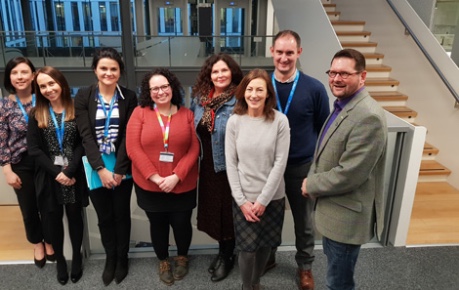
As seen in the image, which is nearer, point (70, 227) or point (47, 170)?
point (47, 170)

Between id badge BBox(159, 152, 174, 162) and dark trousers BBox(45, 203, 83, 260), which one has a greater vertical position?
id badge BBox(159, 152, 174, 162)

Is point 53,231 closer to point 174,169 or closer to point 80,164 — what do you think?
point 80,164

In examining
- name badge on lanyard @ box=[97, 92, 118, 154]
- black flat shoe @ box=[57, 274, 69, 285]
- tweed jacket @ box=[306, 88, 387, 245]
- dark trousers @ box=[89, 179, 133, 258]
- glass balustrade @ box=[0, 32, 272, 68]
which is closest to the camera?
tweed jacket @ box=[306, 88, 387, 245]

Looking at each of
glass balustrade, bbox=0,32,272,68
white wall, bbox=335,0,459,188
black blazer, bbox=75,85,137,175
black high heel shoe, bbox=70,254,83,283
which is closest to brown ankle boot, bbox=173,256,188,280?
black high heel shoe, bbox=70,254,83,283

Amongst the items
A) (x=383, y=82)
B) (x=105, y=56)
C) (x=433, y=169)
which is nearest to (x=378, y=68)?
(x=383, y=82)

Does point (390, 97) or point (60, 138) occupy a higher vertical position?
point (60, 138)

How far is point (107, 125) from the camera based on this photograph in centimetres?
218

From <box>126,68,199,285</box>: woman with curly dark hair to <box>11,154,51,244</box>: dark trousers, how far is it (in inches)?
27.9

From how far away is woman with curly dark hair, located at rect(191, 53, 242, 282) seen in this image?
212 cm

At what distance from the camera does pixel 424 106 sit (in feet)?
15.4

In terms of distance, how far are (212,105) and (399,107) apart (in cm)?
372

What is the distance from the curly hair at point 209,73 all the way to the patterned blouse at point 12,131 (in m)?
1.09

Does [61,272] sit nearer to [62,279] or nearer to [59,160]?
[62,279]

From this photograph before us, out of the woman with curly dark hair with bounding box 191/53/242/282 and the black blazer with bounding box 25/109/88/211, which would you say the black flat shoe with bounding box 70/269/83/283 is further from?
the woman with curly dark hair with bounding box 191/53/242/282
